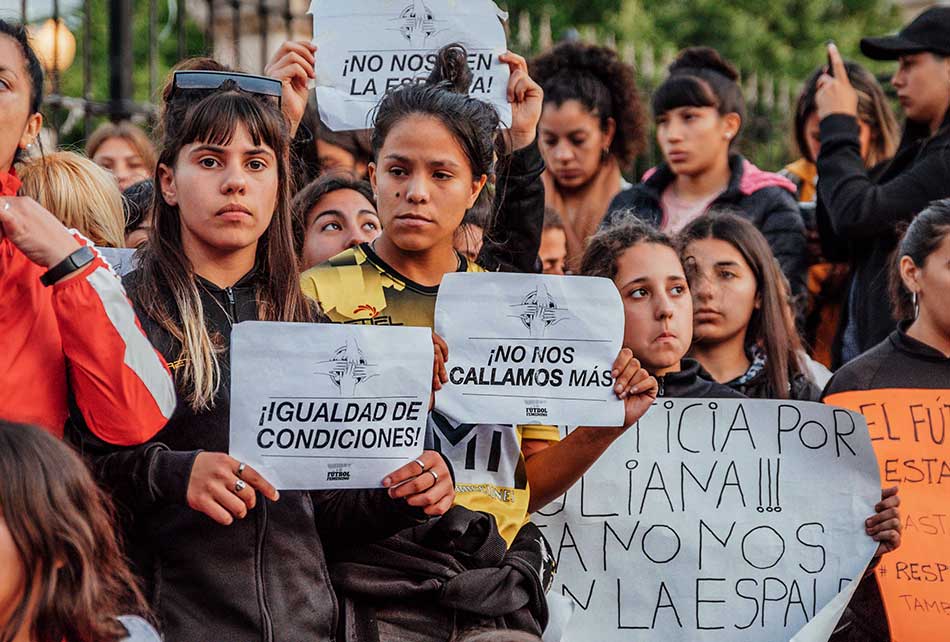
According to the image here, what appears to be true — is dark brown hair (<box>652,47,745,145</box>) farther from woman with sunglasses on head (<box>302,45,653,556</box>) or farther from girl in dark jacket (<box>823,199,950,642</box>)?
woman with sunglasses on head (<box>302,45,653,556</box>)

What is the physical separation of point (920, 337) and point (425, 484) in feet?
7.01

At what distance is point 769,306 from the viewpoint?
5348mm

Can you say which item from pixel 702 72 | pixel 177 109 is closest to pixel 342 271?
pixel 177 109

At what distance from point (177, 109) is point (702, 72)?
349cm

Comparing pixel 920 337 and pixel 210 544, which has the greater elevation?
pixel 920 337

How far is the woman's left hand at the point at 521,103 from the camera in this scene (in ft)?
14.9

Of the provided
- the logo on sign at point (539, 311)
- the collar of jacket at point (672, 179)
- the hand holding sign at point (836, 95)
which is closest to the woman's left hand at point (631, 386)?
the logo on sign at point (539, 311)

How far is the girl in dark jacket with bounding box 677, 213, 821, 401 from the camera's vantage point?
5.24 m

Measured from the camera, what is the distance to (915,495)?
14.6 feet

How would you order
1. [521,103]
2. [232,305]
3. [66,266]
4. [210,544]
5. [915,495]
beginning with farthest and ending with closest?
[521,103] < [915,495] < [232,305] < [210,544] < [66,266]

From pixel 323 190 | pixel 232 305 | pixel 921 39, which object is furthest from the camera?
pixel 921 39

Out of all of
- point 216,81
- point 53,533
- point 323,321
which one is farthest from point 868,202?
point 53,533

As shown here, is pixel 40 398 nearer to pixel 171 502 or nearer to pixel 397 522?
pixel 171 502

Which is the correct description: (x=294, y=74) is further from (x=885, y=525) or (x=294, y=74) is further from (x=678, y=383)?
(x=885, y=525)
